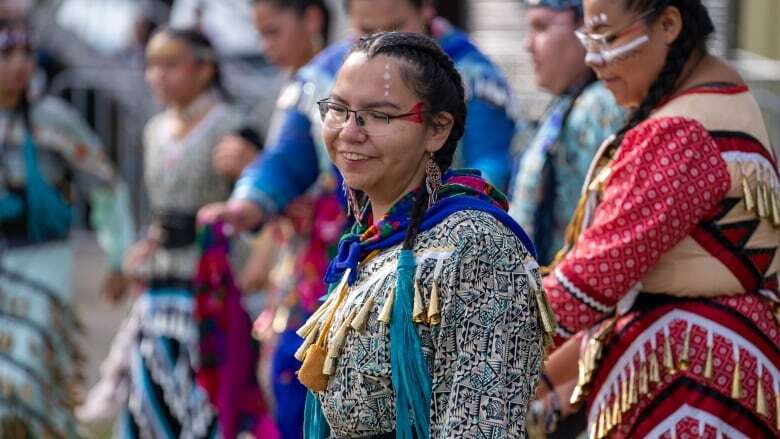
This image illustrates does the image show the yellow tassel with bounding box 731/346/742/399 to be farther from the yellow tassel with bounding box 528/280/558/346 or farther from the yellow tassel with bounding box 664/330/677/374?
the yellow tassel with bounding box 528/280/558/346

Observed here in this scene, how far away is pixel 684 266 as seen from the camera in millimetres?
3844

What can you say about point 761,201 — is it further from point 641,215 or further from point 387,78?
point 387,78

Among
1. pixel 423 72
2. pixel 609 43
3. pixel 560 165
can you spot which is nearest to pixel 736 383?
pixel 609 43

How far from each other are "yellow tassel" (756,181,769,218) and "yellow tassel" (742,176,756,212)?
0.04 ft

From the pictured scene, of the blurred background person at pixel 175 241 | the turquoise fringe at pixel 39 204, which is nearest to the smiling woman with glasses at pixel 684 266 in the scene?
the blurred background person at pixel 175 241

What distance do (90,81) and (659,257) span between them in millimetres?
10007

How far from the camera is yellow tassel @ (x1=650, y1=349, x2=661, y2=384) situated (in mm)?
3873

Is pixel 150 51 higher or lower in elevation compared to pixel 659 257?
lower

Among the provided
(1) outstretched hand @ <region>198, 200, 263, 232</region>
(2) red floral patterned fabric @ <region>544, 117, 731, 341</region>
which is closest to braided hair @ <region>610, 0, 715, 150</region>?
(2) red floral patterned fabric @ <region>544, 117, 731, 341</region>

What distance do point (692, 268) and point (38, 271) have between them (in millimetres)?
3801

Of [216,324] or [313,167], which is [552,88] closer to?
[313,167]

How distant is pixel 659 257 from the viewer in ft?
12.5

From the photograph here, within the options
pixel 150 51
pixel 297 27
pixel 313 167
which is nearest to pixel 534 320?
pixel 313 167

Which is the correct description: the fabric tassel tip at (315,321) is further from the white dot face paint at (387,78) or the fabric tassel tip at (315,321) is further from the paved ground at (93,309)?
the paved ground at (93,309)
